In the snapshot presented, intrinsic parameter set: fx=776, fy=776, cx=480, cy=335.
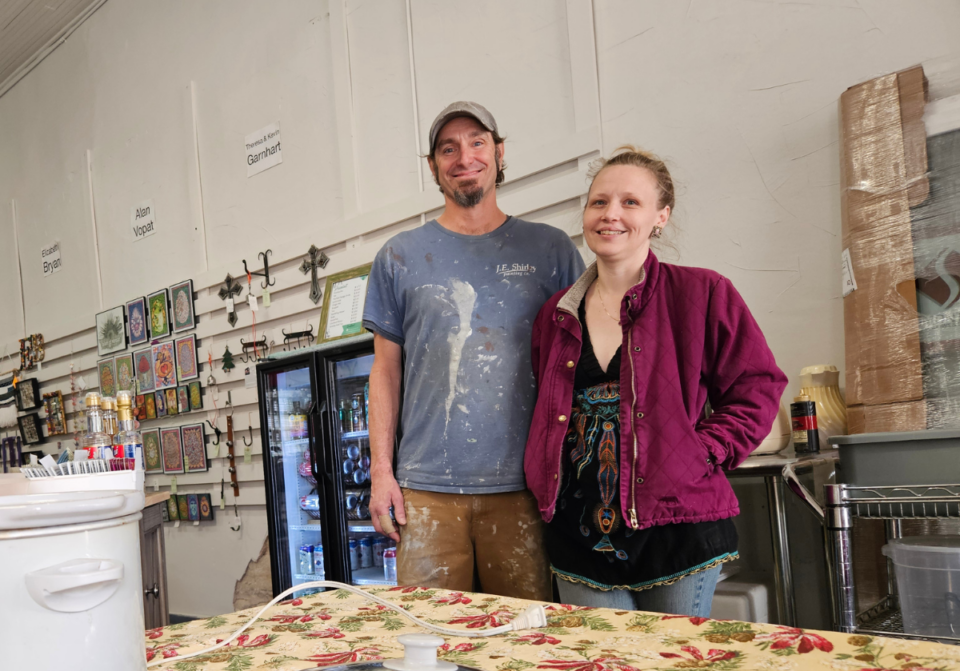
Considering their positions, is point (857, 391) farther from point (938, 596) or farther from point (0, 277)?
point (0, 277)

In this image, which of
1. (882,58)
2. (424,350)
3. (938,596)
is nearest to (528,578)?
(424,350)

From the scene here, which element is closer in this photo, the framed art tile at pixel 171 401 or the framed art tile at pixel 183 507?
the framed art tile at pixel 183 507

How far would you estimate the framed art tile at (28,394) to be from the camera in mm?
7621

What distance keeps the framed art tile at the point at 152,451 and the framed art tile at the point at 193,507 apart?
1.60 ft

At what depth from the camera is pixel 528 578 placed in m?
2.12

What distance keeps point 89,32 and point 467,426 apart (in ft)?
21.0

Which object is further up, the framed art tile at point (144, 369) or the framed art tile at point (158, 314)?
the framed art tile at point (158, 314)

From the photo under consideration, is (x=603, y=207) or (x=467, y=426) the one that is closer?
(x=603, y=207)

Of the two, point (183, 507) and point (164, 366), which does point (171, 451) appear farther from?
point (164, 366)

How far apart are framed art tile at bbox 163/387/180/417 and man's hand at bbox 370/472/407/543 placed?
421 cm

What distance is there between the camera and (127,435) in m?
3.01

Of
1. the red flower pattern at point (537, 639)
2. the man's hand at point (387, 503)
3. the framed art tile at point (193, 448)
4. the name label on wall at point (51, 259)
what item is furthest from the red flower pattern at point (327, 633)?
the name label on wall at point (51, 259)

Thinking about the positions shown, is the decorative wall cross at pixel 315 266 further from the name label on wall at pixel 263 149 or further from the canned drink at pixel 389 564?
the canned drink at pixel 389 564

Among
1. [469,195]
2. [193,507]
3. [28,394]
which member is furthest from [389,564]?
[28,394]
